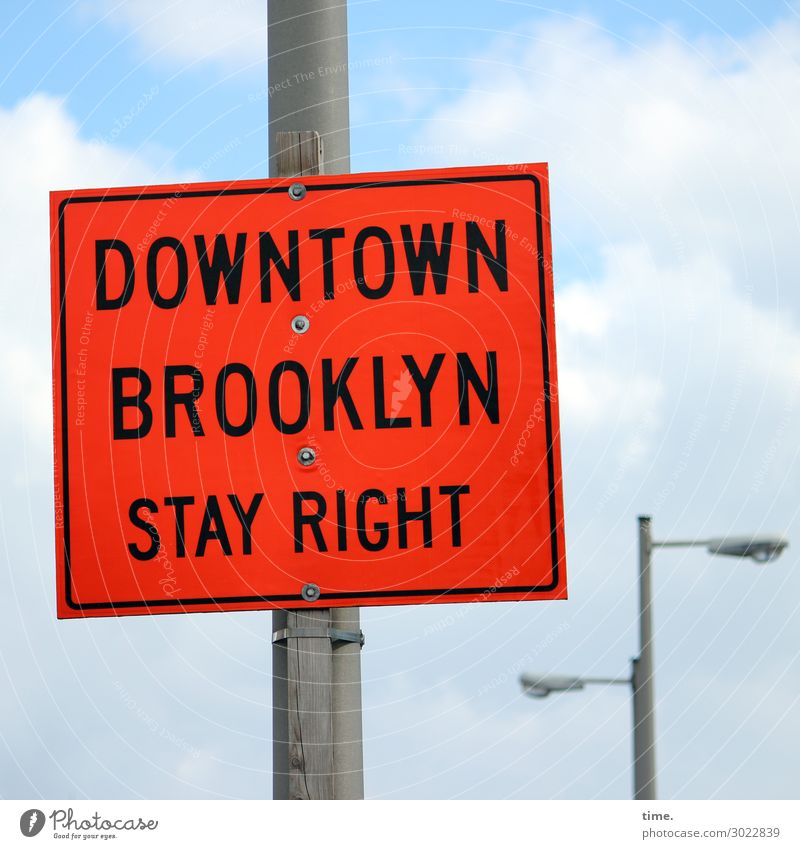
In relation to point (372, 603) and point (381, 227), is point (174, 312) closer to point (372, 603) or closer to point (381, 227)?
point (381, 227)

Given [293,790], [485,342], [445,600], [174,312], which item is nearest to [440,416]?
[485,342]

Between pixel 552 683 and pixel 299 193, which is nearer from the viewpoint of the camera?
pixel 299 193

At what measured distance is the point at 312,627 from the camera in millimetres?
4082

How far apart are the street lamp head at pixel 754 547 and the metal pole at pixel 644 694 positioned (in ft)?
3.29

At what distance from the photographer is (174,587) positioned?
13.6 ft

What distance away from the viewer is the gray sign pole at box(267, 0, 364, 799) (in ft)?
13.3

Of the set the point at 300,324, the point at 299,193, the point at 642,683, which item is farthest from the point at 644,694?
the point at 299,193

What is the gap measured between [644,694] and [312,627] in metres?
5.66

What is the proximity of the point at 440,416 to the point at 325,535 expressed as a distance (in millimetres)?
497

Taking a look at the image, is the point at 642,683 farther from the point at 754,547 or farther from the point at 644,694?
the point at 754,547
